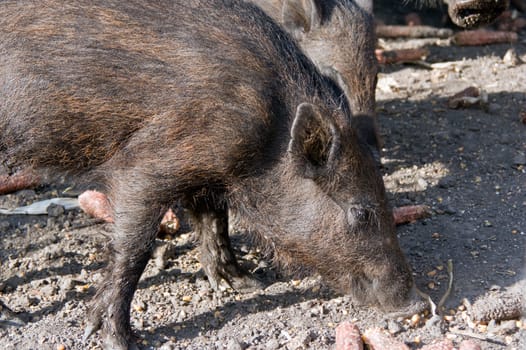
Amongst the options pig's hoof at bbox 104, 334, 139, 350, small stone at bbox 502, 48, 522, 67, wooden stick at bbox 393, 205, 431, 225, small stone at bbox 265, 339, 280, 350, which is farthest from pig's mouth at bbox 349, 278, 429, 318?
small stone at bbox 502, 48, 522, 67

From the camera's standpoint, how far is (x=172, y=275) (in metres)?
5.94

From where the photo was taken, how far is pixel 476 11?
7262 mm

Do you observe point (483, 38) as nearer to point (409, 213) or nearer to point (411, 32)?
point (411, 32)

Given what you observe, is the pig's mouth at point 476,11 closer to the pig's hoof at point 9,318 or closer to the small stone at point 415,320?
the small stone at point 415,320

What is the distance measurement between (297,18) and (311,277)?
2334 millimetres

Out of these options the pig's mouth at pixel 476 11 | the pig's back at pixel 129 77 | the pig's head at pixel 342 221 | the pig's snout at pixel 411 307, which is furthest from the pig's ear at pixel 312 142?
the pig's mouth at pixel 476 11

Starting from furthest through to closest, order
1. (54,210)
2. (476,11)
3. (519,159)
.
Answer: (519,159), (476,11), (54,210)

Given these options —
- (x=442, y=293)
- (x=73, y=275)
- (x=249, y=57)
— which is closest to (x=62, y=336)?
(x=73, y=275)

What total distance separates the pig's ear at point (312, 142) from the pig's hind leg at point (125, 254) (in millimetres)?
861

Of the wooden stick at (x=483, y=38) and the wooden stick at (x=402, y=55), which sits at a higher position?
the wooden stick at (x=483, y=38)

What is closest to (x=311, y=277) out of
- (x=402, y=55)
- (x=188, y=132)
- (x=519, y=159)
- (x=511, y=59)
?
(x=188, y=132)

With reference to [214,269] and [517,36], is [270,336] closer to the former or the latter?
[214,269]

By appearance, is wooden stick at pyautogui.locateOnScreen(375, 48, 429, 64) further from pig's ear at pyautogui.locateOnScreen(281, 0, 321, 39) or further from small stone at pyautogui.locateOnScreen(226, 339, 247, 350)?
small stone at pyautogui.locateOnScreen(226, 339, 247, 350)

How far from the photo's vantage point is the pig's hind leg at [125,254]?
198 inches
